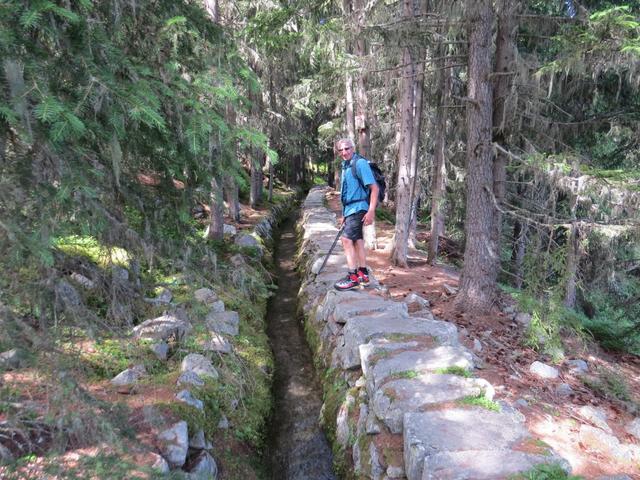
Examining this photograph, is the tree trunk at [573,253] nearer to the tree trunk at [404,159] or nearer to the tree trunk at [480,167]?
the tree trunk at [480,167]

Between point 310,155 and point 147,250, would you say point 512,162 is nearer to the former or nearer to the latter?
point 147,250

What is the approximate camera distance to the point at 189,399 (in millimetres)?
4379

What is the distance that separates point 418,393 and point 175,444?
2.42m

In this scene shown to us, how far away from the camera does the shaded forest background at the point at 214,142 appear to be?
2.11 m

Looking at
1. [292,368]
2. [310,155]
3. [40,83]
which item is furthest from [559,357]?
[310,155]

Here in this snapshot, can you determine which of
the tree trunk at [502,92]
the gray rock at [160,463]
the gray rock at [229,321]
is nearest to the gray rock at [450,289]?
the tree trunk at [502,92]

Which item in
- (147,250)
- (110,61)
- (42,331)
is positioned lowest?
(42,331)

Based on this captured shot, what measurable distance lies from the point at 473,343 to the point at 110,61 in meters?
5.50

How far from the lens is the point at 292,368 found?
6.52 m

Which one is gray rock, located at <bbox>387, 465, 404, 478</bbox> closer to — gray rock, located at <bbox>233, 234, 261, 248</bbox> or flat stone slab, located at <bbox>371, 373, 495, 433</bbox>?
flat stone slab, located at <bbox>371, 373, 495, 433</bbox>

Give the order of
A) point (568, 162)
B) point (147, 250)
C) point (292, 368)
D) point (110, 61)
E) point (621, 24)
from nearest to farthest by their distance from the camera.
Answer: point (110, 61) < point (147, 250) < point (621, 24) < point (568, 162) < point (292, 368)

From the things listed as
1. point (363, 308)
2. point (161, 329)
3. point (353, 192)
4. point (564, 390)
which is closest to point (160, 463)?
point (161, 329)

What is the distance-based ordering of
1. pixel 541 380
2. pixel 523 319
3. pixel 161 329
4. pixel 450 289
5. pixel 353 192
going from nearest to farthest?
1. pixel 541 380
2. pixel 161 329
3. pixel 353 192
4. pixel 523 319
5. pixel 450 289

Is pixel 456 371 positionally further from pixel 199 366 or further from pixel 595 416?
pixel 199 366
